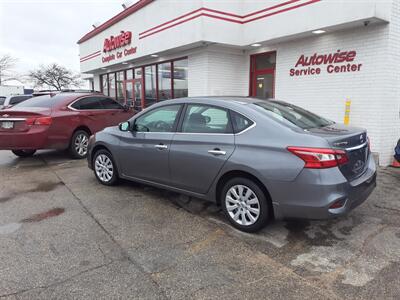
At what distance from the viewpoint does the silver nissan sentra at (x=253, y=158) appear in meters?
3.12

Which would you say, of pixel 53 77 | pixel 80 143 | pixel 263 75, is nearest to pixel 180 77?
pixel 263 75

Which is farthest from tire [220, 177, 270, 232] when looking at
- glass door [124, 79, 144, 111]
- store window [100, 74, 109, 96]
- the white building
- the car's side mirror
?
store window [100, 74, 109, 96]

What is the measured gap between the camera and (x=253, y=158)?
343 cm

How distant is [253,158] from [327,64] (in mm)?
5666

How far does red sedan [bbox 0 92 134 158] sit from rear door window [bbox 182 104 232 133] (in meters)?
4.35

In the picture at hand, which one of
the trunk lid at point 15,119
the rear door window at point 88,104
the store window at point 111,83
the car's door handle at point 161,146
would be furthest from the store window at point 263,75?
the store window at point 111,83

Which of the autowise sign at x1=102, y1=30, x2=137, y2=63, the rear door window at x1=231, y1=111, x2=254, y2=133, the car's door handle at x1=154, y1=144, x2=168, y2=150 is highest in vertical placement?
the autowise sign at x1=102, y1=30, x2=137, y2=63

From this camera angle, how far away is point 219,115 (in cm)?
390

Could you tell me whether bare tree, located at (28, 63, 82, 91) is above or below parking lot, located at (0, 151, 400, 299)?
above

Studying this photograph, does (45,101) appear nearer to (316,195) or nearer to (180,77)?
(180,77)

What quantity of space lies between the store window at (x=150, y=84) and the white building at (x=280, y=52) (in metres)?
0.04

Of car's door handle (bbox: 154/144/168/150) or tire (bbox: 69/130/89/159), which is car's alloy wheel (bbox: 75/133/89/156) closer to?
tire (bbox: 69/130/89/159)

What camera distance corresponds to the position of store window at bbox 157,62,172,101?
12.2 m

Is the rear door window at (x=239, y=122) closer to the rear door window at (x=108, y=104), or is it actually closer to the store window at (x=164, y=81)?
the rear door window at (x=108, y=104)
